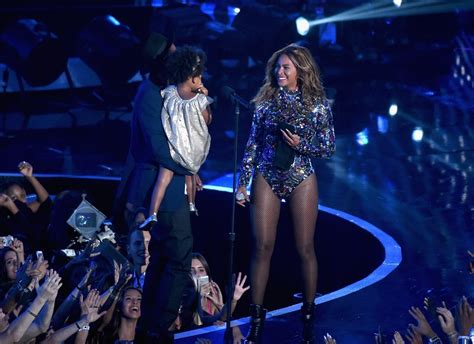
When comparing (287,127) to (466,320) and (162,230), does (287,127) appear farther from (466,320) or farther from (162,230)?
(466,320)

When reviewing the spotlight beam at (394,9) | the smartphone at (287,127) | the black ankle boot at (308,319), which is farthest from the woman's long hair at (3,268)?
the spotlight beam at (394,9)

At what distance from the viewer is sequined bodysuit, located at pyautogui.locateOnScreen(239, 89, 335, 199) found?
551 centimetres

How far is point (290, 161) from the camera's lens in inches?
216

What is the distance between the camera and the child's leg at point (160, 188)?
5.82 meters

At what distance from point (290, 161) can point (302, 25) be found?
413 inches

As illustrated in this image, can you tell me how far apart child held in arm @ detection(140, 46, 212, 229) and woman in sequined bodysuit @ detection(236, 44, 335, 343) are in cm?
42

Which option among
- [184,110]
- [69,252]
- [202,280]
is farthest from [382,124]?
[184,110]

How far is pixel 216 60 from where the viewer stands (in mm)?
15469

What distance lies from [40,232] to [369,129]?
4.50 m

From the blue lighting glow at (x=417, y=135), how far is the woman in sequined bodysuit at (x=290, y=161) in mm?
5731

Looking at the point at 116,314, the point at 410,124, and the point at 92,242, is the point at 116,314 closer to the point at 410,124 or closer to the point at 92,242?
the point at 92,242

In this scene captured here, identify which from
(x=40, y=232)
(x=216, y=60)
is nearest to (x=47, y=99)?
(x=216, y=60)

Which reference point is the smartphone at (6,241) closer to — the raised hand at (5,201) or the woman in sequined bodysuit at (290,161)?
the raised hand at (5,201)

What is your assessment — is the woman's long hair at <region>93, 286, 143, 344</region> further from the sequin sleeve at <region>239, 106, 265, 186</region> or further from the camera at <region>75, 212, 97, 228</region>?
the camera at <region>75, 212, 97, 228</region>
